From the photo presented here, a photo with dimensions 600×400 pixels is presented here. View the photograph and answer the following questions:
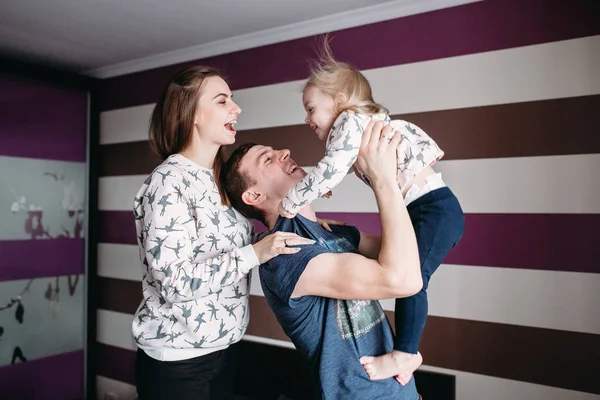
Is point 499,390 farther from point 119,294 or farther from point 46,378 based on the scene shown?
point 46,378

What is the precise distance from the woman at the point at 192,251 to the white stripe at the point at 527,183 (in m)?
1.21

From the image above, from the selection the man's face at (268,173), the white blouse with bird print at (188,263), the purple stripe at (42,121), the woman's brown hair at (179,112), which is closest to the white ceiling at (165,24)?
the purple stripe at (42,121)

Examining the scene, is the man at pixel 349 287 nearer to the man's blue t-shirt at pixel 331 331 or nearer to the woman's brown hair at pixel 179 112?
the man's blue t-shirt at pixel 331 331

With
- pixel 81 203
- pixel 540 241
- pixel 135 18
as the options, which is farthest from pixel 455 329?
pixel 81 203

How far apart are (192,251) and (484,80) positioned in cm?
166

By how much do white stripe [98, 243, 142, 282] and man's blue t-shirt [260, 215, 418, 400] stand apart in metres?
2.50

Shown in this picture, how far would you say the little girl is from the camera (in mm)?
1396

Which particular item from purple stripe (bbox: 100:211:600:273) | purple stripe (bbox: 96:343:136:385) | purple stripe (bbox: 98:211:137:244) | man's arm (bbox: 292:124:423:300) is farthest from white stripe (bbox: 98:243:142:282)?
man's arm (bbox: 292:124:423:300)

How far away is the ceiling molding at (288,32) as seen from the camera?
8.20ft

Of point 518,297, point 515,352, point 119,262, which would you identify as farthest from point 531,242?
point 119,262

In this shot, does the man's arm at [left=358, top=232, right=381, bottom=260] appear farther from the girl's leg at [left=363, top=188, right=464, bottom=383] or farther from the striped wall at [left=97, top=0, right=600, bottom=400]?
the striped wall at [left=97, top=0, right=600, bottom=400]

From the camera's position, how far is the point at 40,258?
3.49 metres

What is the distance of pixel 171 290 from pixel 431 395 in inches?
62.7

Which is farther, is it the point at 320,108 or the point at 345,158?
the point at 320,108
